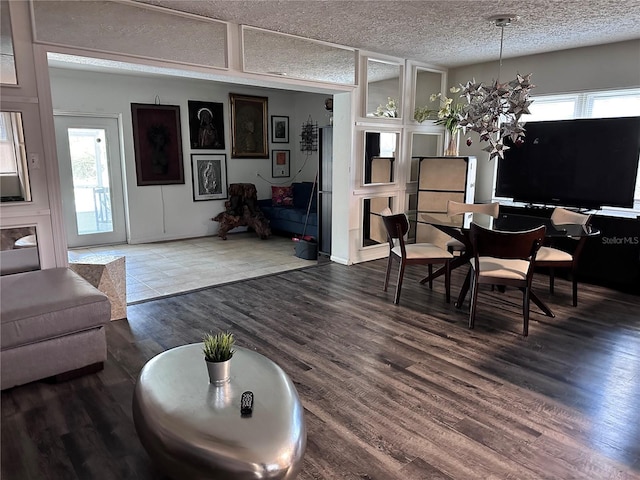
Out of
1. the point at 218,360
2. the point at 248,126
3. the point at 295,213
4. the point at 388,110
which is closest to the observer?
the point at 218,360

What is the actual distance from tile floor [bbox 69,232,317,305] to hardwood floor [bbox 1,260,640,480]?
19.6 inches

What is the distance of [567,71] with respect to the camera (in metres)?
4.98

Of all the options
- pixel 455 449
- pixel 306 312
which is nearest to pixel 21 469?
pixel 455 449

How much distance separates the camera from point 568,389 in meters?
2.60

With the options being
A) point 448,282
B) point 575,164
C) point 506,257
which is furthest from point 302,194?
point 506,257

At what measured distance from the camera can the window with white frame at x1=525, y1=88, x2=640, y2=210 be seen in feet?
15.1

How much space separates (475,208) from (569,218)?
0.91 metres

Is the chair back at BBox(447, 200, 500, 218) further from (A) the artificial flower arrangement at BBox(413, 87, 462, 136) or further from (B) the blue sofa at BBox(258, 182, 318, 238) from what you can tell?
(B) the blue sofa at BBox(258, 182, 318, 238)

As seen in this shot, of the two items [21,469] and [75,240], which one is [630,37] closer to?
[21,469]

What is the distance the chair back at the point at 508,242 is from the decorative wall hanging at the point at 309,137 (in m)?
5.19

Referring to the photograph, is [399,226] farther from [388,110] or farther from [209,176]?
[209,176]

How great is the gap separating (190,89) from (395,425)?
253 inches

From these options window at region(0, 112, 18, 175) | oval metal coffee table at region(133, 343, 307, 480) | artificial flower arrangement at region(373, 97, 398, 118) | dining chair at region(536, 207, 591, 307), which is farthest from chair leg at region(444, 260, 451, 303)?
window at region(0, 112, 18, 175)

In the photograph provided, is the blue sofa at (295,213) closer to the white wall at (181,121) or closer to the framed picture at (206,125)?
the white wall at (181,121)
